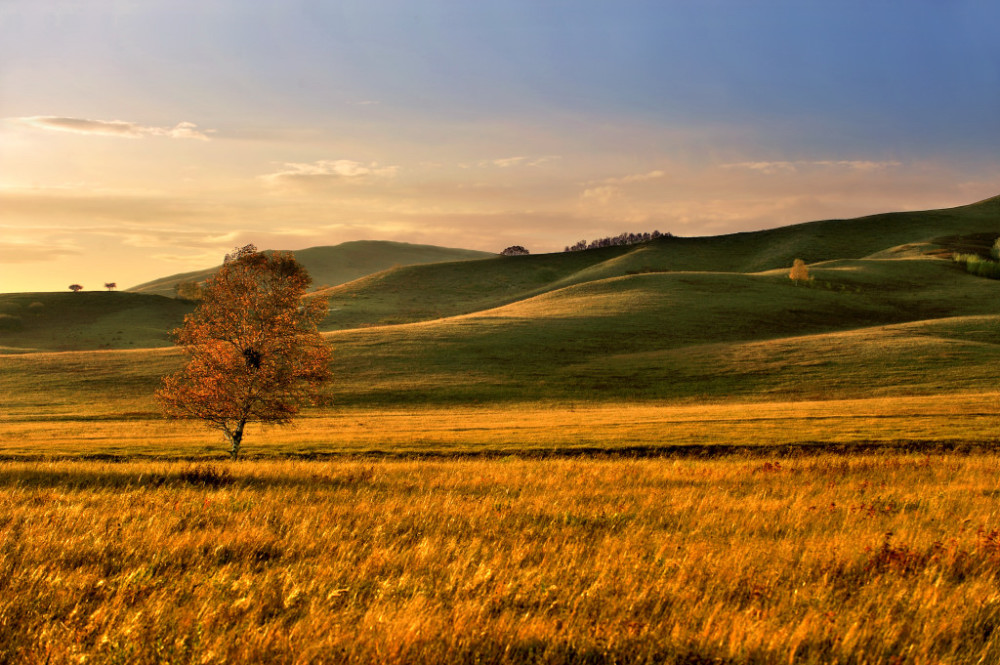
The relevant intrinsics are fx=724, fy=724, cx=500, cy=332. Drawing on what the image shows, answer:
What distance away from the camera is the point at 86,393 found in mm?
57781

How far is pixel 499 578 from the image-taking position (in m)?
5.65

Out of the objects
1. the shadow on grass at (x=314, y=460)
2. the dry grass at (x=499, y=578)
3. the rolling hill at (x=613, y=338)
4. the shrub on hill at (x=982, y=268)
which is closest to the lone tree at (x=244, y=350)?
Result: the shadow on grass at (x=314, y=460)

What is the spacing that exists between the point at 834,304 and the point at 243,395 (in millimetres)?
84895

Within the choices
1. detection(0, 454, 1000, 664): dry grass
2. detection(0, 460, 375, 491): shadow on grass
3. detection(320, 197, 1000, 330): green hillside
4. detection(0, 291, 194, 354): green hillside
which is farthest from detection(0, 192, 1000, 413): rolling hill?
detection(0, 454, 1000, 664): dry grass

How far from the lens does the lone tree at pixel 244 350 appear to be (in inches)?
1237

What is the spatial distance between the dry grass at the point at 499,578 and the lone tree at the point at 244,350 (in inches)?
850

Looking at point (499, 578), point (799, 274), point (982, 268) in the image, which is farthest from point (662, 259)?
point (499, 578)

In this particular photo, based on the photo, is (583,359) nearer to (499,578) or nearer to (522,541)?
(522,541)

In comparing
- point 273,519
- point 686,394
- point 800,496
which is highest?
point 273,519

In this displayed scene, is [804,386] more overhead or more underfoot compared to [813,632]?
more underfoot

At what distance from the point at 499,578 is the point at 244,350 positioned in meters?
28.3

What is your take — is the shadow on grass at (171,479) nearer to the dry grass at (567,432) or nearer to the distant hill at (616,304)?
the dry grass at (567,432)

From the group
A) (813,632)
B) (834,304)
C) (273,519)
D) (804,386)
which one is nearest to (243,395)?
(273,519)

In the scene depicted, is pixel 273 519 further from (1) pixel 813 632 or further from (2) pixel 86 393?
(2) pixel 86 393
